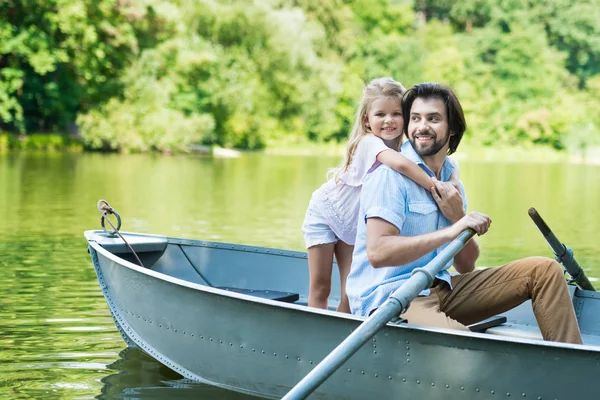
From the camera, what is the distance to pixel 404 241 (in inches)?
153

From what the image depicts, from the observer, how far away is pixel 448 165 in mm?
4391

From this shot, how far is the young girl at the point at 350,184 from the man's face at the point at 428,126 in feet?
0.56

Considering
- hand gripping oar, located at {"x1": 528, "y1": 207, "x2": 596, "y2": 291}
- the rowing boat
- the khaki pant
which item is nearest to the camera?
the rowing boat

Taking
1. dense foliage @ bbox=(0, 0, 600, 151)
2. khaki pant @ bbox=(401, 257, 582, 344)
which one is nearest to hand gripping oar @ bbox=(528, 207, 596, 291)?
khaki pant @ bbox=(401, 257, 582, 344)

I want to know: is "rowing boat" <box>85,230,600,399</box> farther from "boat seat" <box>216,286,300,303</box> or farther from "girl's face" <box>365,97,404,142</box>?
"girl's face" <box>365,97,404,142</box>

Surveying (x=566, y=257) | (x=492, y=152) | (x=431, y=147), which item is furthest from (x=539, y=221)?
(x=492, y=152)

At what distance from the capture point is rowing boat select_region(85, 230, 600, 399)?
12.4 ft

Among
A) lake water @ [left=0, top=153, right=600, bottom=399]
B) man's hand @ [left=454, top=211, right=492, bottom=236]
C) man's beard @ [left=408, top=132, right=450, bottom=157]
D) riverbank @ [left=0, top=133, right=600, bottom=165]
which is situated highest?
man's beard @ [left=408, top=132, right=450, bottom=157]

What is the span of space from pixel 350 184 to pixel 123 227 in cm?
750

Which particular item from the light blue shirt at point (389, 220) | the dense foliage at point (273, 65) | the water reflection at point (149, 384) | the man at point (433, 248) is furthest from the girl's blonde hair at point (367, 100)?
the dense foliage at point (273, 65)

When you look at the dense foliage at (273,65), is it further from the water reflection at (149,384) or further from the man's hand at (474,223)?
the man's hand at (474,223)

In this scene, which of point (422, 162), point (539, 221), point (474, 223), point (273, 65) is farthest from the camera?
point (273, 65)

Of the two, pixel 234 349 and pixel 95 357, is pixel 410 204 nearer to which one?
pixel 234 349

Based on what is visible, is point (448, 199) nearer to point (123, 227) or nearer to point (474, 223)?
point (474, 223)
